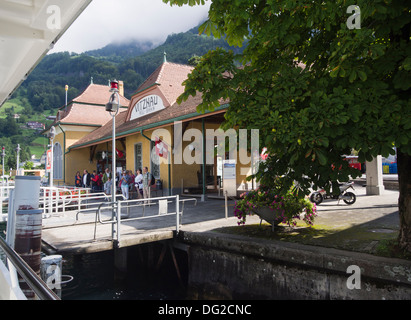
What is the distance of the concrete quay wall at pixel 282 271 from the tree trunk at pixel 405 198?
56cm

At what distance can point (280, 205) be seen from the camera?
6555 mm

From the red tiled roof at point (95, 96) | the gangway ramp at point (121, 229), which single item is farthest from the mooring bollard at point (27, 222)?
the red tiled roof at point (95, 96)

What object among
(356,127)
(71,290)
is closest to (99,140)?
(71,290)

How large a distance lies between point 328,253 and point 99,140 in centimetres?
1757

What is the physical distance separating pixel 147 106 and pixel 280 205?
12.7 m

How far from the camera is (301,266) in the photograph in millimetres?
5094

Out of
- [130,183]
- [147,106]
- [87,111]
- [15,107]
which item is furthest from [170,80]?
[15,107]

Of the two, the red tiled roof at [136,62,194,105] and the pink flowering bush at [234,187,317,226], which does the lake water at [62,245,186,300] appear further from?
the red tiled roof at [136,62,194,105]

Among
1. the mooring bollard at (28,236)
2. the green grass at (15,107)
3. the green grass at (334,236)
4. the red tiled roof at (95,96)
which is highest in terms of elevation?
the green grass at (15,107)

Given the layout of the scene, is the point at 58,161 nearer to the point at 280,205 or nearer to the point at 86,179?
the point at 86,179

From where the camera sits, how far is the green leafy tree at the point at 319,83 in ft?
11.9

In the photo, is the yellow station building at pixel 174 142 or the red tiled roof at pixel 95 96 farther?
the red tiled roof at pixel 95 96

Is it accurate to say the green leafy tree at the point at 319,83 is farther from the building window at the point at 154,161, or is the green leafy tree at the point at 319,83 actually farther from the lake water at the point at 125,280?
the building window at the point at 154,161

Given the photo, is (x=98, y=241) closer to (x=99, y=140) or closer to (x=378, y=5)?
(x=378, y=5)
